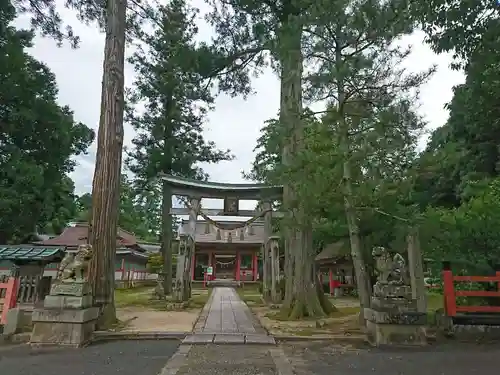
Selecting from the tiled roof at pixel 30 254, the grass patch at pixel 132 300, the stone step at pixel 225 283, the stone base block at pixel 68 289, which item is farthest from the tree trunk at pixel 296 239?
the stone step at pixel 225 283

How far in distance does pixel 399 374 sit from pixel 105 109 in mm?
6841

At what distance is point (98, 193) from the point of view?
7.72 metres

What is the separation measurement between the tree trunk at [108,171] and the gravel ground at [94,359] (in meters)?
1.53

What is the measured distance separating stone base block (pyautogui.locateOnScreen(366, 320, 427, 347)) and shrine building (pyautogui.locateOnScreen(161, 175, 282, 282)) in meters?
6.91

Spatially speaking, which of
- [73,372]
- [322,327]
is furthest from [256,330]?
[73,372]

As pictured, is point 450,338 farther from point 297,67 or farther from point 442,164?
point 297,67

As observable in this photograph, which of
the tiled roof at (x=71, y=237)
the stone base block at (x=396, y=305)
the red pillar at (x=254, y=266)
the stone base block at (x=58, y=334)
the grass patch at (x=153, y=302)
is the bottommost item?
the stone base block at (x=58, y=334)

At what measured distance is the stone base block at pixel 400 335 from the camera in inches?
229

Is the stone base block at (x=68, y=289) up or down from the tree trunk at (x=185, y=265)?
down

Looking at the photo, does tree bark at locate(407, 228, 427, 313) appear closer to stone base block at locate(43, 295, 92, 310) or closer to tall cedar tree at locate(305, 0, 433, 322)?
tall cedar tree at locate(305, 0, 433, 322)

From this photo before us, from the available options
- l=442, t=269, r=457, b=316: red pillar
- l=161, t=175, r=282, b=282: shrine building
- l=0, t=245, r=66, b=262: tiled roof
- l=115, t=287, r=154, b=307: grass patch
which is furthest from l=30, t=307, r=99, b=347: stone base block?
l=161, t=175, r=282, b=282: shrine building

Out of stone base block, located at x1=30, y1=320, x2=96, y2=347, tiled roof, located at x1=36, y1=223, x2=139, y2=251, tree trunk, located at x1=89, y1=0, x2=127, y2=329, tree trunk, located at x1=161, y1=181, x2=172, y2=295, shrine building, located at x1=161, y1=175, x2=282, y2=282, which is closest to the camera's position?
stone base block, located at x1=30, y1=320, x2=96, y2=347

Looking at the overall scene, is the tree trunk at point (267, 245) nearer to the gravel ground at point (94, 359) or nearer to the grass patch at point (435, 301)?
the grass patch at point (435, 301)

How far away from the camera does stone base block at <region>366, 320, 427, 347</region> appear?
5816 mm
